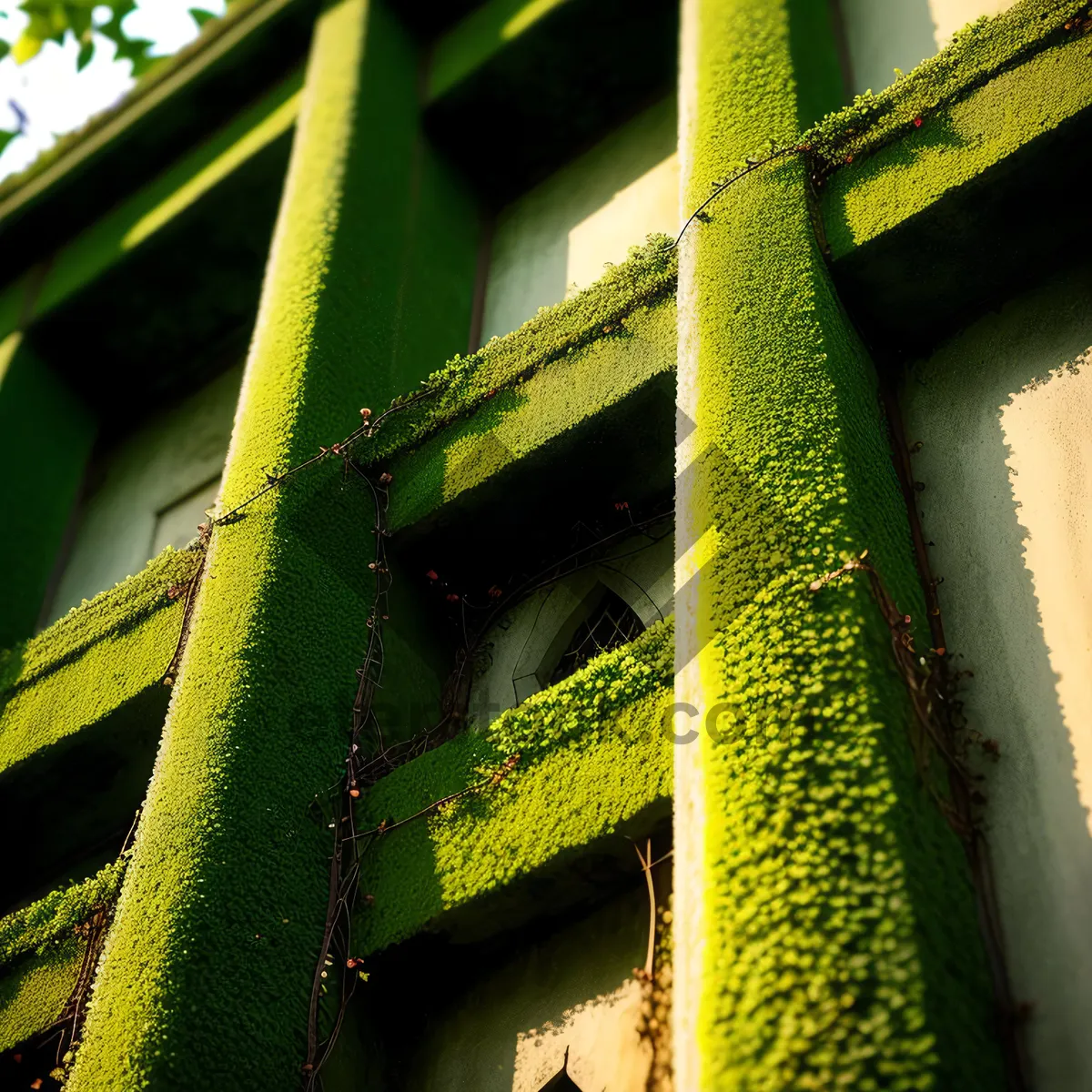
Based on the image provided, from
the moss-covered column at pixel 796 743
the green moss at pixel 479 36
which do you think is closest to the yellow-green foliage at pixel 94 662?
the moss-covered column at pixel 796 743

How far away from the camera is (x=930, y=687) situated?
16.8 feet

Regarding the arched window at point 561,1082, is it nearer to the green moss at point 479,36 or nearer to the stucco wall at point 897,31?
the stucco wall at point 897,31

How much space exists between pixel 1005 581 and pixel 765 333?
1656mm

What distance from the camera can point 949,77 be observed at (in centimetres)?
677

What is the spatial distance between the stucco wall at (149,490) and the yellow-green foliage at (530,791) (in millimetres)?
5267

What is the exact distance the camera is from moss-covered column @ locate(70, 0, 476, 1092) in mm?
5637

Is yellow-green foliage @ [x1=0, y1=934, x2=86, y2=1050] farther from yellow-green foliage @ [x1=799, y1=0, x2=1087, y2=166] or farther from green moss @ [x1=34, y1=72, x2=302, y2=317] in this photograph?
green moss @ [x1=34, y1=72, x2=302, y2=317]

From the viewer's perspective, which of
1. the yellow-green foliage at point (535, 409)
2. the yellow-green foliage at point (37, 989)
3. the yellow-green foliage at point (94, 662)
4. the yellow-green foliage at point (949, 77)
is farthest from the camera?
the yellow-green foliage at point (94, 662)

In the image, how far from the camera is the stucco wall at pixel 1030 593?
4.48m

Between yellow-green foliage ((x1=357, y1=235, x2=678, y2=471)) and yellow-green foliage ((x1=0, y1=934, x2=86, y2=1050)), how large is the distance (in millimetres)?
3441

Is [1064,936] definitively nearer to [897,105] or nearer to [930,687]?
[930,687]

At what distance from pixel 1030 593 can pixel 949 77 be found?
10.2ft

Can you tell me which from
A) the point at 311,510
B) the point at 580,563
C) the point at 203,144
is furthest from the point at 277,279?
the point at 203,144

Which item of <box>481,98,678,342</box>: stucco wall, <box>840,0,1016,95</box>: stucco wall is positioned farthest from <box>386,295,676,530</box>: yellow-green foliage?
<box>840,0,1016,95</box>: stucco wall
